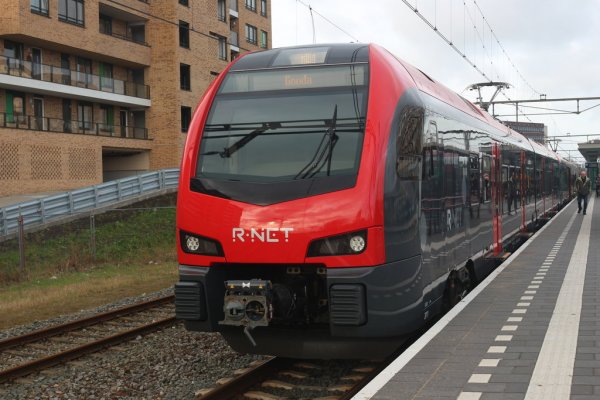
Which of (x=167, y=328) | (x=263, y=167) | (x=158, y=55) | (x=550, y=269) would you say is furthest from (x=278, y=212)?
(x=158, y=55)

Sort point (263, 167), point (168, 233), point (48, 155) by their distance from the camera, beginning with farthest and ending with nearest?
point (48, 155), point (168, 233), point (263, 167)

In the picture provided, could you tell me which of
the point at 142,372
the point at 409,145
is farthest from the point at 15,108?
the point at 409,145

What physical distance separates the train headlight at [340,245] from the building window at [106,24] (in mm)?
36945

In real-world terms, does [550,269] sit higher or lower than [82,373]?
higher

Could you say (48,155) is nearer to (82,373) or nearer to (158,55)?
(158,55)

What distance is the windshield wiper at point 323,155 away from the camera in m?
6.73

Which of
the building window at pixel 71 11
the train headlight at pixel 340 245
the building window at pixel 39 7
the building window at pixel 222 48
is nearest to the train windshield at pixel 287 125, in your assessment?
the train headlight at pixel 340 245

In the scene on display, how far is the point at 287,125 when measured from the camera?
7.09m

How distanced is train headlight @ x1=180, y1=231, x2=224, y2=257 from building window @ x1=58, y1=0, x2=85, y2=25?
104 feet

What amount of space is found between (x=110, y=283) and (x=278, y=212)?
1120cm

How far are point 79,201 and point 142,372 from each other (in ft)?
67.5

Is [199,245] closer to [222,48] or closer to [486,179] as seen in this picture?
[486,179]

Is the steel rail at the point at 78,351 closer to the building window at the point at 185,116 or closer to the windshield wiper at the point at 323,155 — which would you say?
the windshield wiper at the point at 323,155

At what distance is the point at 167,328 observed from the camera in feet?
34.6
